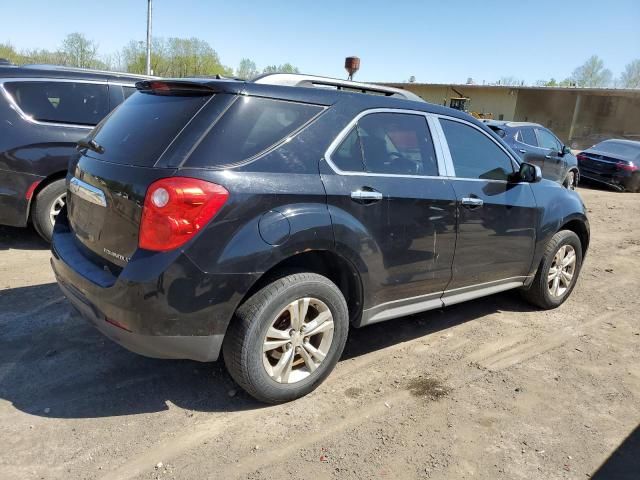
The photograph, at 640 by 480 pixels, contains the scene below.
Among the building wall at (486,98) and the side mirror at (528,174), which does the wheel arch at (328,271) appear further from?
the building wall at (486,98)

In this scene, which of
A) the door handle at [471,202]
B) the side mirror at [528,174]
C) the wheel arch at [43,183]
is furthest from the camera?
the wheel arch at [43,183]

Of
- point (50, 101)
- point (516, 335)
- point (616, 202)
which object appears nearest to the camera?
point (516, 335)

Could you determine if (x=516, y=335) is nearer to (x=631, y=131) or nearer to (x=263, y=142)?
(x=263, y=142)

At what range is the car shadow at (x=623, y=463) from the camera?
108 inches

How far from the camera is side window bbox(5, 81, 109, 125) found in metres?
5.44

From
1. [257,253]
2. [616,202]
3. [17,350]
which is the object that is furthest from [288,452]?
[616,202]

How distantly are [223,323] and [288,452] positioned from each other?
0.75m

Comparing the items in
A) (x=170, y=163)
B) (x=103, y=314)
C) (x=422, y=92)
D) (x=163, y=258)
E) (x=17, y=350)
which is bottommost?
(x=17, y=350)

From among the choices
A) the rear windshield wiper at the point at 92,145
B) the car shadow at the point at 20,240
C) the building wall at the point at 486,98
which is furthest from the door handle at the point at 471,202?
the building wall at the point at 486,98

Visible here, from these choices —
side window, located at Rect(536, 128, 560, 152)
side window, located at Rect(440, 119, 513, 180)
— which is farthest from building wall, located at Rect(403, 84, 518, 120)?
side window, located at Rect(440, 119, 513, 180)

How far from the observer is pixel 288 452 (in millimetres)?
2727

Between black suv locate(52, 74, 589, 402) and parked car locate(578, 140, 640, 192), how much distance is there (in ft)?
42.4

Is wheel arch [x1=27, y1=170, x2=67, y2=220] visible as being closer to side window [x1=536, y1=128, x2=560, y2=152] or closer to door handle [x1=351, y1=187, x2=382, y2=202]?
door handle [x1=351, y1=187, x2=382, y2=202]

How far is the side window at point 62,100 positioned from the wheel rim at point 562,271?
5084 mm
